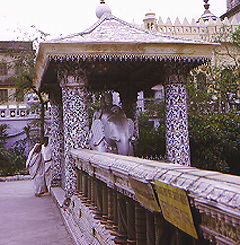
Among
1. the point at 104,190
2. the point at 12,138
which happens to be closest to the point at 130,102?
the point at 104,190

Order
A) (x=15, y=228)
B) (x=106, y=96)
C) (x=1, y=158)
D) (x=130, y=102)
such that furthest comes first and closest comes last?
(x=1, y=158) < (x=130, y=102) < (x=106, y=96) < (x=15, y=228)

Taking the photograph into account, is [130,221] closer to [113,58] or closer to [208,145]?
[113,58]

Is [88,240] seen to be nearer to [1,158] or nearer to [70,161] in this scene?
[70,161]

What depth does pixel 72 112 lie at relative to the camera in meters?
7.11

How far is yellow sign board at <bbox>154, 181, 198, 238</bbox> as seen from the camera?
2082 mm

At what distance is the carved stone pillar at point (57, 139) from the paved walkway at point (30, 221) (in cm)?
58

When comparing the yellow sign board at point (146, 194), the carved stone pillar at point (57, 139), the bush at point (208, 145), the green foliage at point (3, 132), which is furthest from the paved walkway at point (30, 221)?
the green foliage at point (3, 132)

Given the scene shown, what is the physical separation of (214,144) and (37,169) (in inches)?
177

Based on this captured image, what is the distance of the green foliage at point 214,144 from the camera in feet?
30.1

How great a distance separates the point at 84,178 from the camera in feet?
18.8

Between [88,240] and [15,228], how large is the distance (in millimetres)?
2270

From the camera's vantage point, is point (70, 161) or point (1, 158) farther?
point (1, 158)

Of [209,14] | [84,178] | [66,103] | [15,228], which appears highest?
[209,14]

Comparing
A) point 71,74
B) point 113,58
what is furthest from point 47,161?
point 113,58
